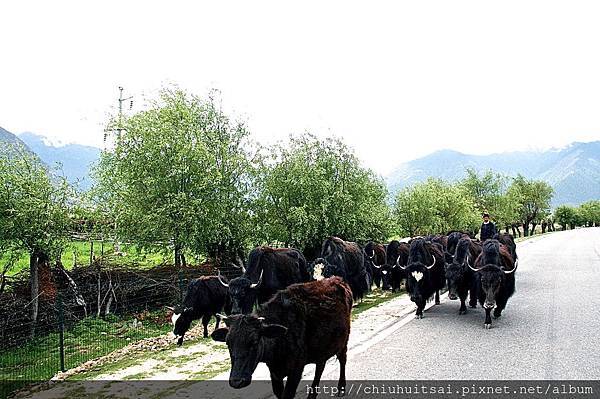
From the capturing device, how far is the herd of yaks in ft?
16.0

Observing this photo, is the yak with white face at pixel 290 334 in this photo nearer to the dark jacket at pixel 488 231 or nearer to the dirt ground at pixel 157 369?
the dirt ground at pixel 157 369

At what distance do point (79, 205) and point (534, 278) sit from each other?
14568 mm

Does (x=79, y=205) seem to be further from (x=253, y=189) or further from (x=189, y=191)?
(x=253, y=189)

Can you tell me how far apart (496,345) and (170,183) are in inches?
411

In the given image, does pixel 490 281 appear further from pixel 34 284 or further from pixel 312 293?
pixel 34 284

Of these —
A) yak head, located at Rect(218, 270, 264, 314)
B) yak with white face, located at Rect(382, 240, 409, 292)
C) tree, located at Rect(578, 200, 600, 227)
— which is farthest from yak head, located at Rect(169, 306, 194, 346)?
tree, located at Rect(578, 200, 600, 227)

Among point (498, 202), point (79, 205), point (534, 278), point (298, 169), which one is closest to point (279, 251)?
point (79, 205)

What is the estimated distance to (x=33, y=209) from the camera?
1145 cm

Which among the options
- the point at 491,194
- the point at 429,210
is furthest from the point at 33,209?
the point at 491,194

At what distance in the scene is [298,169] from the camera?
61.7ft

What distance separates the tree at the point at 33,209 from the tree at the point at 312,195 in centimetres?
713

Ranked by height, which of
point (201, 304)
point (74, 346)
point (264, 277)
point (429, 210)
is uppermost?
point (429, 210)

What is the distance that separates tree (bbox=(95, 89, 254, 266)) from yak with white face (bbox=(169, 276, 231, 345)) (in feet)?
13.0

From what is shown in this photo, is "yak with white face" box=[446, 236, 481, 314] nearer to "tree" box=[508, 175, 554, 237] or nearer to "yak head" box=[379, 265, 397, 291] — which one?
"yak head" box=[379, 265, 397, 291]
